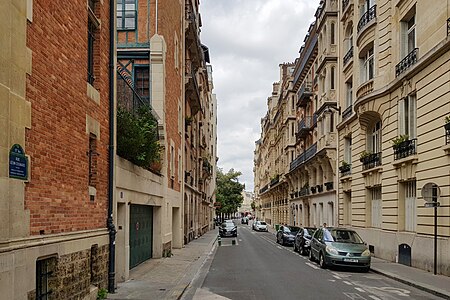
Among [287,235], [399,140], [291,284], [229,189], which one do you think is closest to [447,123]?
[399,140]

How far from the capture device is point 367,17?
2648 cm

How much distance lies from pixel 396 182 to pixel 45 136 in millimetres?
17181

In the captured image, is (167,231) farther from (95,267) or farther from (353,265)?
(95,267)

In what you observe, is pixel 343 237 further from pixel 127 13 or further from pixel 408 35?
pixel 127 13

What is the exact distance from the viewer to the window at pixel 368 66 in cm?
2680

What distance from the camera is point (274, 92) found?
92.5 metres

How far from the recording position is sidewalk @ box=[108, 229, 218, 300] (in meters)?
13.1

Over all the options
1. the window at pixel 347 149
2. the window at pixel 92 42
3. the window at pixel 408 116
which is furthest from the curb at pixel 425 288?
the window at pixel 347 149

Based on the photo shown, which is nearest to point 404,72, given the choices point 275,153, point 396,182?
point 396,182

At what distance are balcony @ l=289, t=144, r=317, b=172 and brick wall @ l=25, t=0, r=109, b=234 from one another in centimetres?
3161

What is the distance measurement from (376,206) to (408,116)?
6168 millimetres

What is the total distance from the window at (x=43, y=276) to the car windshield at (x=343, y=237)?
1396 cm

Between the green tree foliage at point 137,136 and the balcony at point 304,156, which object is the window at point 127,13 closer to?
the green tree foliage at point 137,136

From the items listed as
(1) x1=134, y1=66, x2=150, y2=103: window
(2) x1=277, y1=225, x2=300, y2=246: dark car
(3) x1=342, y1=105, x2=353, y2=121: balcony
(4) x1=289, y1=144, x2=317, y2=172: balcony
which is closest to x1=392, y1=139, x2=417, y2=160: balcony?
(3) x1=342, y1=105, x2=353, y2=121: balcony
